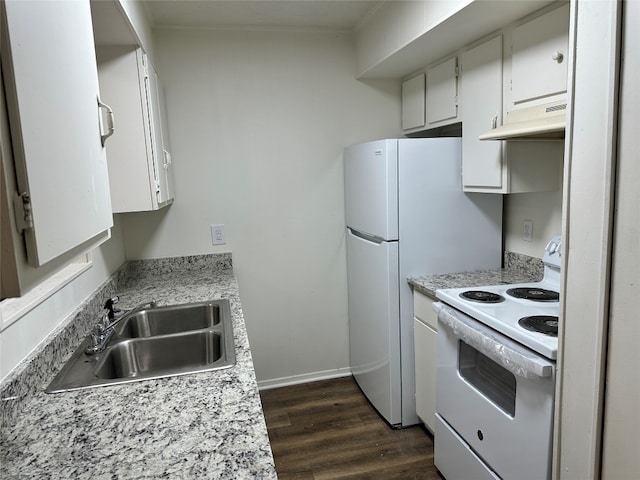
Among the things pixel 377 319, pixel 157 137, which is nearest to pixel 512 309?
pixel 377 319

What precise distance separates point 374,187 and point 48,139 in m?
1.86

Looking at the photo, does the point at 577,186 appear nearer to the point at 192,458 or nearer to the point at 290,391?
the point at 192,458

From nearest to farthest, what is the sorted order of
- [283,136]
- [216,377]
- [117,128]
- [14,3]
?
[14,3]
[216,377]
[117,128]
[283,136]

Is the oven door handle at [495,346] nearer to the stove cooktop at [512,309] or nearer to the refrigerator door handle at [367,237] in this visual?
the stove cooktop at [512,309]

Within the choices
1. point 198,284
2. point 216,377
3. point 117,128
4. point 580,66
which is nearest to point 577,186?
point 580,66

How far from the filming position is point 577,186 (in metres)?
1.10

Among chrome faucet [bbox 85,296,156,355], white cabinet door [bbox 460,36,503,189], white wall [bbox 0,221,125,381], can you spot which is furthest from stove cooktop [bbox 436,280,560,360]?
white wall [bbox 0,221,125,381]

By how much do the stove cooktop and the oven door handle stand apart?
2 centimetres

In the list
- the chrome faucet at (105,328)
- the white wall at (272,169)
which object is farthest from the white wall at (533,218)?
the chrome faucet at (105,328)

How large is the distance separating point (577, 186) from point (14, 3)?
1212 millimetres

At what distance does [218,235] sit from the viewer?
9.18ft

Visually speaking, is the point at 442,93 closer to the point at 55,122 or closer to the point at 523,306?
the point at 523,306

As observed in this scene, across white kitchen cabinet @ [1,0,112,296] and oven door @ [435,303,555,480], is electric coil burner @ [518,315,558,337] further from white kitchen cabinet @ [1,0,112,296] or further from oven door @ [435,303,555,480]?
white kitchen cabinet @ [1,0,112,296]

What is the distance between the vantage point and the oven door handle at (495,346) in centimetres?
136
